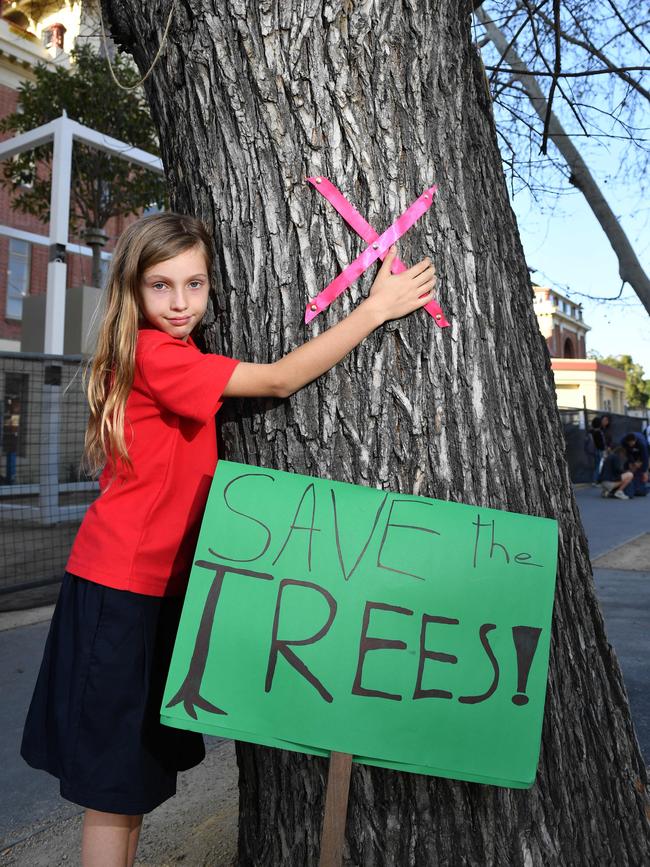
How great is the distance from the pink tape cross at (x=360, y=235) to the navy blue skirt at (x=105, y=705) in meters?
0.88

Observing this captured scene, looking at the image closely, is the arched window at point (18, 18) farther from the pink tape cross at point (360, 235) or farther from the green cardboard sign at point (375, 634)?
the green cardboard sign at point (375, 634)

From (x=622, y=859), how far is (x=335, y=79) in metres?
2.01

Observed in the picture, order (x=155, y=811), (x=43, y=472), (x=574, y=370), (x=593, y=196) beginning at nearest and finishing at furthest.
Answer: (x=155, y=811)
(x=593, y=196)
(x=43, y=472)
(x=574, y=370)

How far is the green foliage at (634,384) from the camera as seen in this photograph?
72.5 m

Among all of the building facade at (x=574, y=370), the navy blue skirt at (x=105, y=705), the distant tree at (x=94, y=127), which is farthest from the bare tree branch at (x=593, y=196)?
the building facade at (x=574, y=370)

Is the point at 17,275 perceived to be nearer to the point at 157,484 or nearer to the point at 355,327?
the point at 157,484

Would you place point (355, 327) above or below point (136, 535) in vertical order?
above

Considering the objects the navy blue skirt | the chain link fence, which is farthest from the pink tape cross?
the chain link fence

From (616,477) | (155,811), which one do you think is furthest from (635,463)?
(155,811)

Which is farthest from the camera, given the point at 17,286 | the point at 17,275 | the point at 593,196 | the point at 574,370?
the point at 574,370

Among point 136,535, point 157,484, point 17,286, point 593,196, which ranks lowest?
point 136,535

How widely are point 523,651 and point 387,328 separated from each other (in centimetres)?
78

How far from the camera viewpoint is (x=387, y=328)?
184 cm

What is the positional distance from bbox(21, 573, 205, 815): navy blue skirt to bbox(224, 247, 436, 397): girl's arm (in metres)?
0.65
